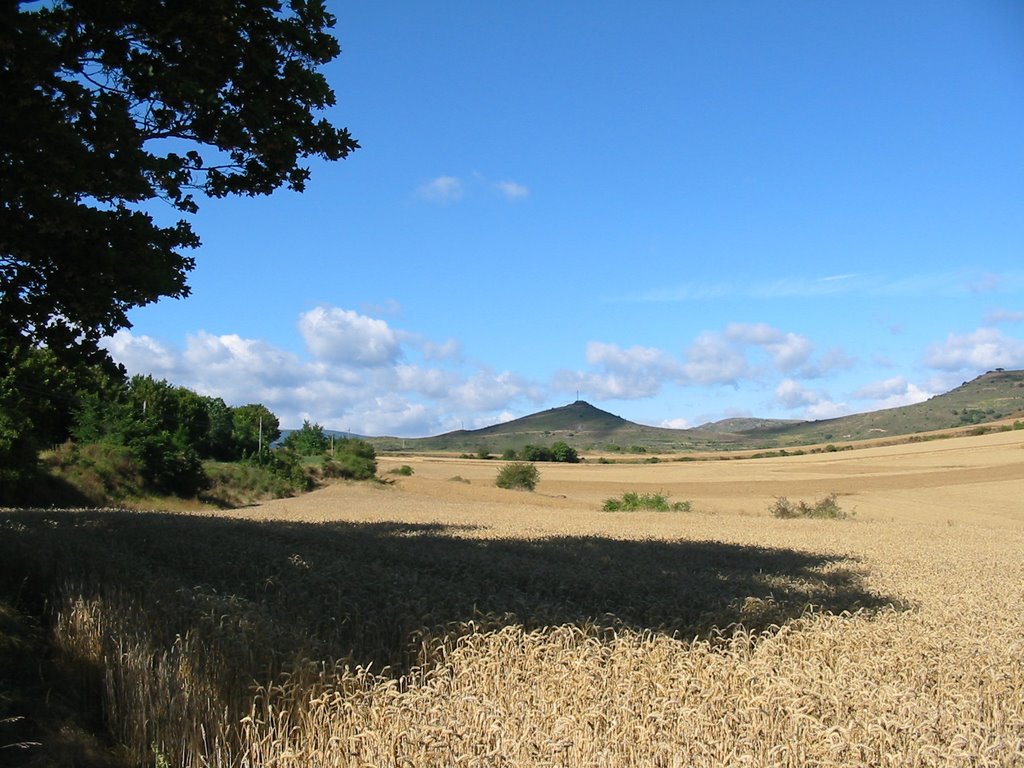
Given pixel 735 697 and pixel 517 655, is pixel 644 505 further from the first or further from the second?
pixel 735 697

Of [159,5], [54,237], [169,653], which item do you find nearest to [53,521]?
[54,237]

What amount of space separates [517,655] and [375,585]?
3764 millimetres

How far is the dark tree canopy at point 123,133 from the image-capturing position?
979cm

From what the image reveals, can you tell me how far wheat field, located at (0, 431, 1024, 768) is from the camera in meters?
4.47

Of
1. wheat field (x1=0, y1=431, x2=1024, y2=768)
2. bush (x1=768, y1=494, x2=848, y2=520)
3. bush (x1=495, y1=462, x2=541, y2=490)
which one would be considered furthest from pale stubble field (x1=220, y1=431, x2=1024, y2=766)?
bush (x1=495, y1=462, x2=541, y2=490)

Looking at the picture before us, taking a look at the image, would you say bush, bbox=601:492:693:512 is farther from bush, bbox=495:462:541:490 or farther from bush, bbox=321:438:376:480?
bush, bbox=321:438:376:480

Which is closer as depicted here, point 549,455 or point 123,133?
point 123,133

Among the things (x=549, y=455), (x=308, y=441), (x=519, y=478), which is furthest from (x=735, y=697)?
(x=549, y=455)

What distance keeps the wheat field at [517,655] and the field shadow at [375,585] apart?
0.19 ft

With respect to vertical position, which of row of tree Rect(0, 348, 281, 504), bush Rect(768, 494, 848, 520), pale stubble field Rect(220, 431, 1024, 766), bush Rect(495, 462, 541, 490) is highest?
row of tree Rect(0, 348, 281, 504)

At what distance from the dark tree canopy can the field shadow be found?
11.7 feet

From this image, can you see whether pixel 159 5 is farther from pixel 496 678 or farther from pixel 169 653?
pixel 496 678

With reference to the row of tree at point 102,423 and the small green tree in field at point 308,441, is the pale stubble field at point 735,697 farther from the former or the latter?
the small green tree in field at point 308,441

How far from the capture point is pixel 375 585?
31.1 ft
